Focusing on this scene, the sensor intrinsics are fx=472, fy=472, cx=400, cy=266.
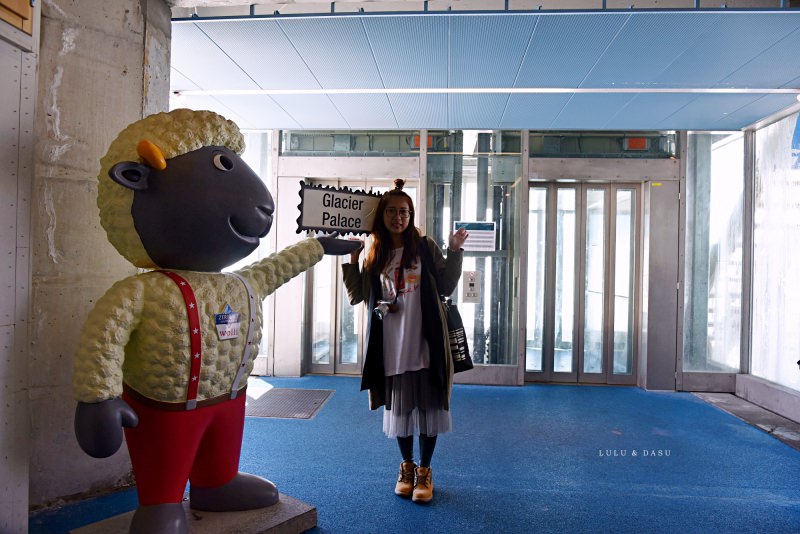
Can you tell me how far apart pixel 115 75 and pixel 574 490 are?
3353 mm

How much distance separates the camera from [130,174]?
1640 mm

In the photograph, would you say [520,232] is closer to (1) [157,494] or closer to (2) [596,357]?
(2) [596,357]

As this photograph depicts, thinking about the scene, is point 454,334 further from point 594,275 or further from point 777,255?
point 777,255

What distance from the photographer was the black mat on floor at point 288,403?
3904 millimetres

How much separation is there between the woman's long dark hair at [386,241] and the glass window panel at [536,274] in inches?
118

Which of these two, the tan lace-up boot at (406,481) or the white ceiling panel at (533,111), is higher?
the white ceiling panel at (533,111)

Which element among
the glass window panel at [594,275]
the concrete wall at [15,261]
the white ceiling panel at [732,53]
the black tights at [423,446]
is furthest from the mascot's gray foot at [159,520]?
the glass window panel at [594,275]

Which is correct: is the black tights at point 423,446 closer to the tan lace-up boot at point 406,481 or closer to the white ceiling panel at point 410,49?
the tan lace-up boot at point 406,481

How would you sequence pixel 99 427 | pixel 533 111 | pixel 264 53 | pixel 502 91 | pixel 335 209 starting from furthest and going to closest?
pixel 533 111, pixel 502 91, pixel 264 53, pixel 335 209, pixel 99 427

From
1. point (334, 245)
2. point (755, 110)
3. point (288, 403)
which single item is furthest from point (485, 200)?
point (334, 245)

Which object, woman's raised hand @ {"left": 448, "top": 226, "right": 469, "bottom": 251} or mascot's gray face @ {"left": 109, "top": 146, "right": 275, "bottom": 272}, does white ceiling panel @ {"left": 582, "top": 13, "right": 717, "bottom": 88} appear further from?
mascot's gray face @ {"left": 109, "top": 146, "right": 275, "bottom": 272}

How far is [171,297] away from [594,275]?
4499 millimetres

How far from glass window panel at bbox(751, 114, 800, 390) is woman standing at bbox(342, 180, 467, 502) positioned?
11.9 ft

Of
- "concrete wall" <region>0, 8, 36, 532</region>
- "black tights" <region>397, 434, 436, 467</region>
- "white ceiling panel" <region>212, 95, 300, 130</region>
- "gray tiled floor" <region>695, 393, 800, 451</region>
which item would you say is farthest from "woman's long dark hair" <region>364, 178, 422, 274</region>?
"gray tiled floor" <region>695, 393, 800, 451</region>
